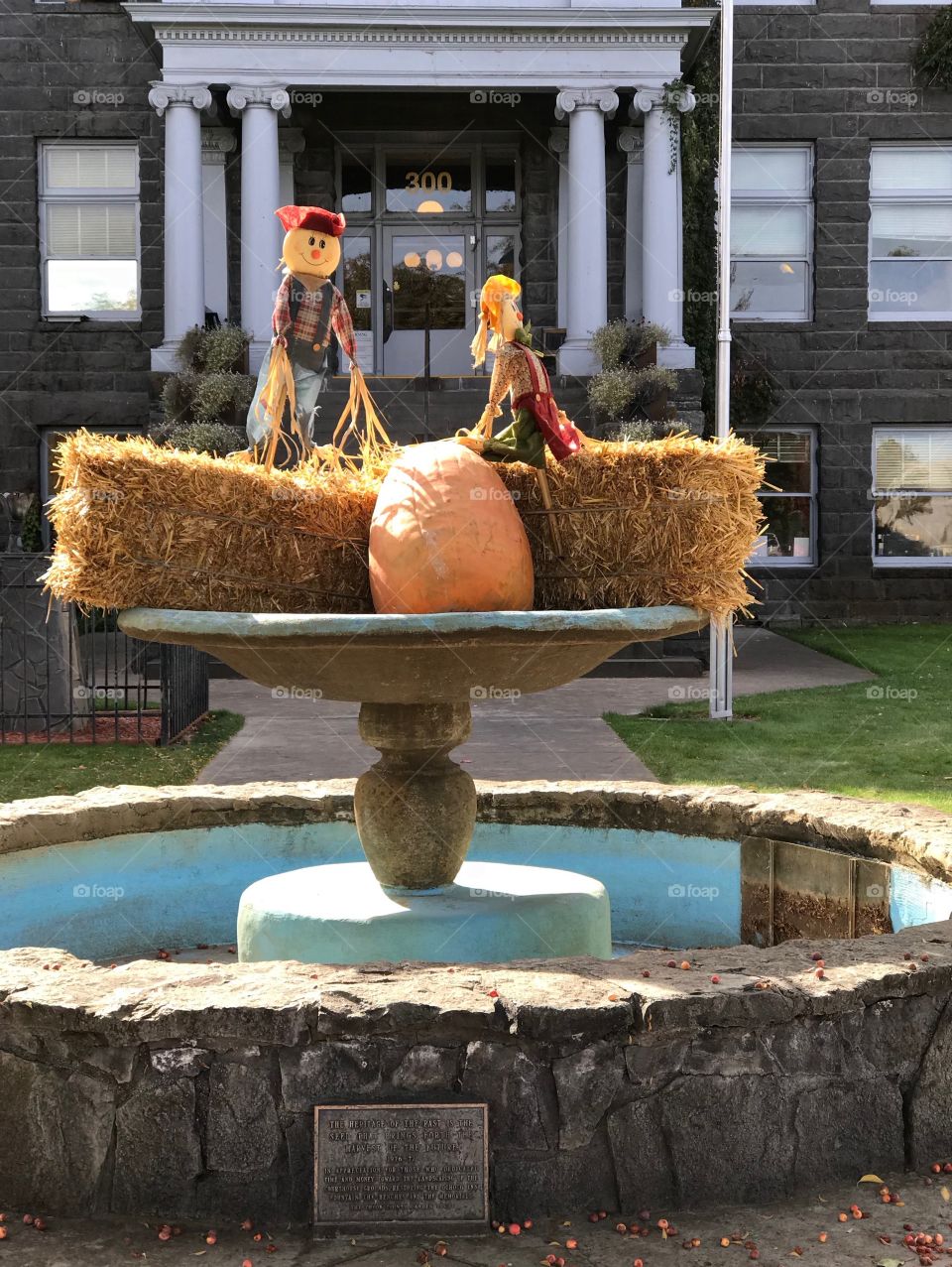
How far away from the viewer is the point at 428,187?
22.0 meters

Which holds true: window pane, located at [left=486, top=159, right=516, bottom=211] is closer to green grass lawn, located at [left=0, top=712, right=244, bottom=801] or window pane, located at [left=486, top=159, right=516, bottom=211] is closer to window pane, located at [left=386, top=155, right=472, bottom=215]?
window pane, located at [left=386, top=155, right=472, bottom=215]

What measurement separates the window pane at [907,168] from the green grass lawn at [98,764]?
602 inches

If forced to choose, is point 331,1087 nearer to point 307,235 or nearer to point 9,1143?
point 9,1143

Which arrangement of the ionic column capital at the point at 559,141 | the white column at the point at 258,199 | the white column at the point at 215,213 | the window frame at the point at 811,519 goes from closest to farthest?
1. the white column at the point at 258,199
2. the white column at the point at 215,213
3. the ionic column capital at the point at 559,141
4. the window frame at the point at 811,519

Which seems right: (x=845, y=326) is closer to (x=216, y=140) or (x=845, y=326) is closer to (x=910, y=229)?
(x=910, y=229)

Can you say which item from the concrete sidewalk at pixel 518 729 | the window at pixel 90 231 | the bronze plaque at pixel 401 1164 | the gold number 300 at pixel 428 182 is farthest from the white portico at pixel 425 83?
the bronze plaque at pixel 401 1164

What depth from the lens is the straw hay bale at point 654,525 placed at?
455 centimetres

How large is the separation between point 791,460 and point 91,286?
35.0 feet

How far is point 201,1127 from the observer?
131 inches

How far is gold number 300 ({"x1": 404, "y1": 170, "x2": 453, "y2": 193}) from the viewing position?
21.9m

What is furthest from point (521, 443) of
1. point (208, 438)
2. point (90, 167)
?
point (90, 167)

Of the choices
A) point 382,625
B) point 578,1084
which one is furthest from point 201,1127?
point 382,625

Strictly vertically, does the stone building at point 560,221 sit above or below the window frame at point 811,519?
above

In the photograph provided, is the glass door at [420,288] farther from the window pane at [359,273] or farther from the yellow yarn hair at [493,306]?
the yellow yarn hair at [493,306]
